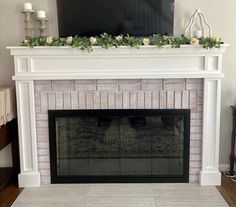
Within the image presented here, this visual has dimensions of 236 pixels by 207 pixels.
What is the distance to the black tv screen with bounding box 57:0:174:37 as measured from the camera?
9.95 ft

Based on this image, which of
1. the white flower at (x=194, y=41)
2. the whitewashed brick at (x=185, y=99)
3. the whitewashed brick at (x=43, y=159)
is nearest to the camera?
the white flower at (x=194, y=41)

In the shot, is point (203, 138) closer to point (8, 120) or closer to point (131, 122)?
point (131, 122)

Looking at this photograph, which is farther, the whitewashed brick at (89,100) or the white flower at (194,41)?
the whitewashed brick at (89,100)

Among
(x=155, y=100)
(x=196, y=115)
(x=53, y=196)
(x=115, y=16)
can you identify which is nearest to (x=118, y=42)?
(x=115, y=16)

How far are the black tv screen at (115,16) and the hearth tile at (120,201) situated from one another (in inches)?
60.2

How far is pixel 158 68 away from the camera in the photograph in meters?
2.96

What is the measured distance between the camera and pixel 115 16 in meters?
3.04

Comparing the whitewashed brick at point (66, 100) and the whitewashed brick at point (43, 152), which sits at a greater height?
the whitewashed brick at point (66, 100)

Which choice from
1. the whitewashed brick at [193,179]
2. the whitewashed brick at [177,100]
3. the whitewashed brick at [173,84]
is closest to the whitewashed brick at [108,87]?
the whitewashed brick at [173,84]

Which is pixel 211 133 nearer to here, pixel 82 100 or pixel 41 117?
pixel 82 100

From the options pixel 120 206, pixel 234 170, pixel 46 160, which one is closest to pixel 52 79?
pixel 46 160

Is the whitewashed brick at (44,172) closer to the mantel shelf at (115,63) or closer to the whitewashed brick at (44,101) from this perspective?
the whitewashed brick at (44,101)

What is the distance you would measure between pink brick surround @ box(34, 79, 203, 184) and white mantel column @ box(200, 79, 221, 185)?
0.21ft

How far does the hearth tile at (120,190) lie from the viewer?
296 centimetres
